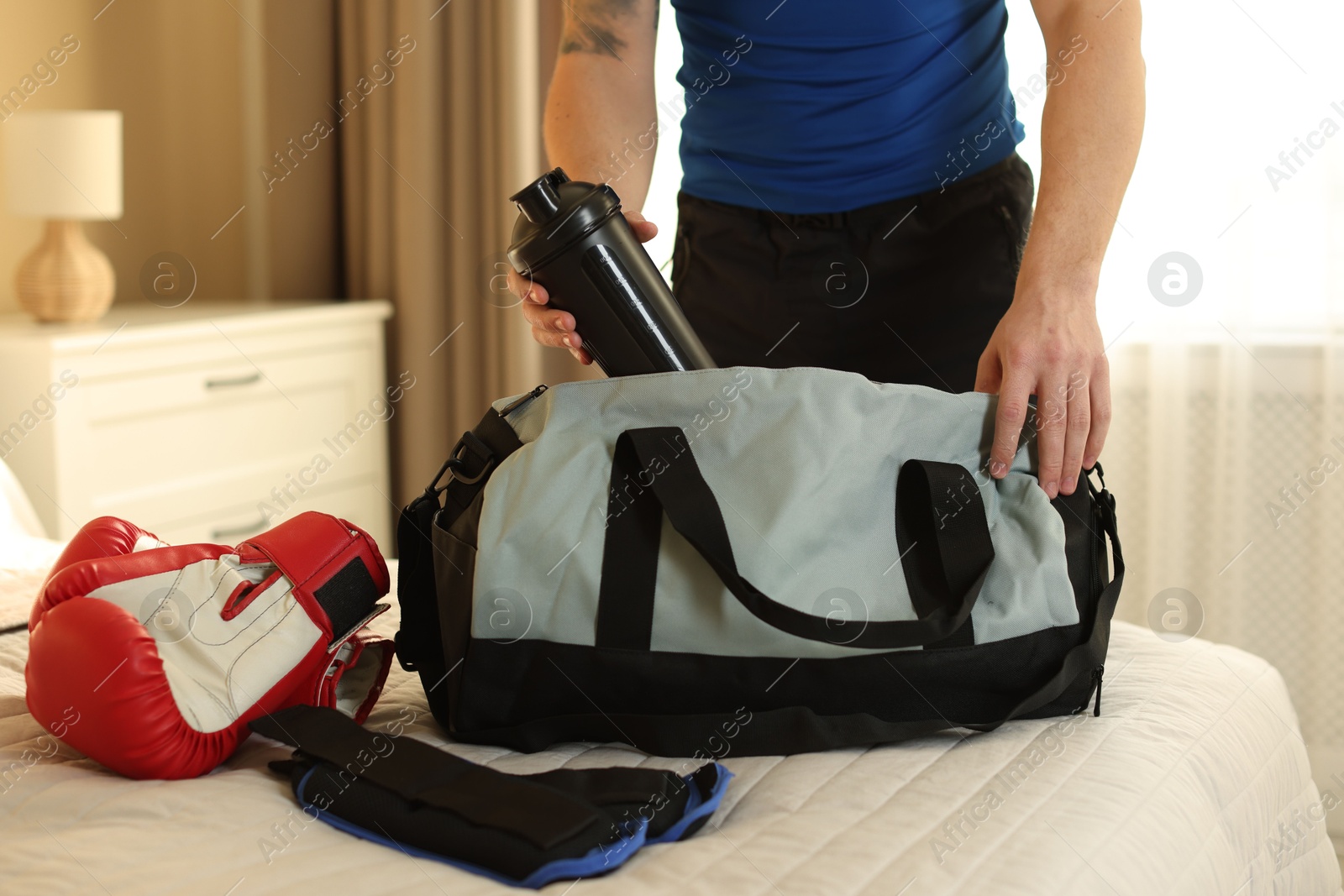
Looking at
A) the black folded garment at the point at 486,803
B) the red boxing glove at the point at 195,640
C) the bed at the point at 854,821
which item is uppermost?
the red boxing glove at the point at 195,640

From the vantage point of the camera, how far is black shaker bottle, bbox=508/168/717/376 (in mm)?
958

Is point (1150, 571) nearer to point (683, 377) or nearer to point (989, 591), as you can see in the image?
point (989, 591)

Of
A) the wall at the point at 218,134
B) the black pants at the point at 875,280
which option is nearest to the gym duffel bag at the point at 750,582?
the black pants at the point at 875,280

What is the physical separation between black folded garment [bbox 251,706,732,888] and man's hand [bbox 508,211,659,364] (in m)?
0.39

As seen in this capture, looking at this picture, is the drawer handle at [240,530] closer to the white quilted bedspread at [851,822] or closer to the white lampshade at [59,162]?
the white lampshade at [59,162]

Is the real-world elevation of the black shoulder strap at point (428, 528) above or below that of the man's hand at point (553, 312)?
below

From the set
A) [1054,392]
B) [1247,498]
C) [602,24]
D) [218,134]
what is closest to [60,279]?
[218,134]

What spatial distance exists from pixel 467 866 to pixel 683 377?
1.23ft

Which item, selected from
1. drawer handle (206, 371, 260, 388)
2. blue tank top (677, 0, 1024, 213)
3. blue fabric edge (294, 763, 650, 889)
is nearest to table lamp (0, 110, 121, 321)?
drawer handle (206, 371, 260, 388)

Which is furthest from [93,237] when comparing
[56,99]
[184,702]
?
[184,702]

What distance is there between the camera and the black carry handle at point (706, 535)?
0.77 m

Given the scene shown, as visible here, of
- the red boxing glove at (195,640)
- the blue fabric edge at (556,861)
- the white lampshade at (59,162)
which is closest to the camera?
the blue fabric edge at (556,861)

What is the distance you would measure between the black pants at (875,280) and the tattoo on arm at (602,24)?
0.74 ft

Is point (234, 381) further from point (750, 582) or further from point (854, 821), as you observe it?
point (854, 821)
